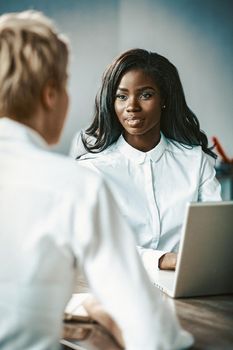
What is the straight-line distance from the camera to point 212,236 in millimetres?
1583

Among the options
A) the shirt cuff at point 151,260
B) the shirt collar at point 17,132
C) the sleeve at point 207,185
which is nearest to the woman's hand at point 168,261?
the shirt cuff at point 151,260

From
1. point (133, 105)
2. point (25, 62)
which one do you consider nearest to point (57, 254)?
point (25, 62)

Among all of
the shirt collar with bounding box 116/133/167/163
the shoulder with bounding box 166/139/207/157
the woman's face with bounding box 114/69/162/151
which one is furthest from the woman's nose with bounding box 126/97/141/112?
the shoulder with bounding box 166/139/207/157

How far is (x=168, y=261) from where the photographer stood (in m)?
1.84

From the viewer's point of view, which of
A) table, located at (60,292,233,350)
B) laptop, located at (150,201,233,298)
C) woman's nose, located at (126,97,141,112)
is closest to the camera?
table, located at (60,292,233,350)

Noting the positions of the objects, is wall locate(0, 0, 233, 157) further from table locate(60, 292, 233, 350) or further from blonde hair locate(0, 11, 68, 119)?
blonde hair locate(0, 11, 68, 119)

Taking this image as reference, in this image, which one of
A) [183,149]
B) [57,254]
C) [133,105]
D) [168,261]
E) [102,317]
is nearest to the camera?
[57,254]

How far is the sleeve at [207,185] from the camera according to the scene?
2371mm

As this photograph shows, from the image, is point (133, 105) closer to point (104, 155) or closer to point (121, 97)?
point (121, 97)

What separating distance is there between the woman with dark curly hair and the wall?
7.95 feet

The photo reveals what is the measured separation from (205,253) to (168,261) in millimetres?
273

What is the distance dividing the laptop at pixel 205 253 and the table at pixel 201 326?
0.03 m

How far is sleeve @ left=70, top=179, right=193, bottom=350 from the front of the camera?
42.8 inches

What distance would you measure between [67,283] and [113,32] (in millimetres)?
4098
